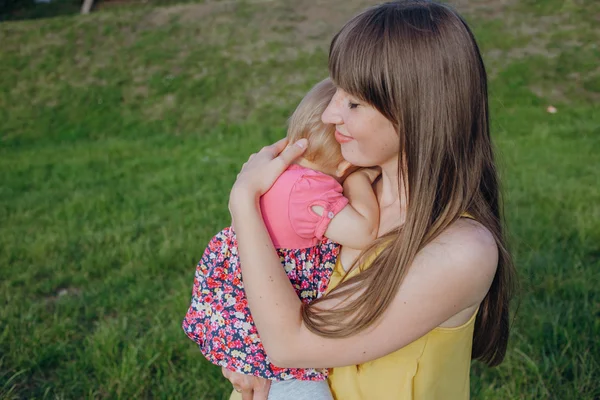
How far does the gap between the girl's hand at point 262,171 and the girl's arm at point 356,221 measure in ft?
0.44

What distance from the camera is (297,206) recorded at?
170 centimetres

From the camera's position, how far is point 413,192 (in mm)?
1568

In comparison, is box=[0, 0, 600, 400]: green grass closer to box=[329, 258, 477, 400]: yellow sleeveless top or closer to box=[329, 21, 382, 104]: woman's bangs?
box=[329, 258, 477, 400]: yellow sleeveless top

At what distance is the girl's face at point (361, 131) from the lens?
61.8 inches

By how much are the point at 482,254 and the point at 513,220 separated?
367 centimetres

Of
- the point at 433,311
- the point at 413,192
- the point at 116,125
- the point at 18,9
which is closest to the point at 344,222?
the point at 413,192

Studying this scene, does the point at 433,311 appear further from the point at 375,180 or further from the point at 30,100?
the point at 30,100

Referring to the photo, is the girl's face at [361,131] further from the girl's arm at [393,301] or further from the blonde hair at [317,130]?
the girl's arm at [393,301]

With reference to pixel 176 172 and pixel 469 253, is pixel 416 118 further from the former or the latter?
pixel 176 172

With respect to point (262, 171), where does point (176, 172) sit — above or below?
below

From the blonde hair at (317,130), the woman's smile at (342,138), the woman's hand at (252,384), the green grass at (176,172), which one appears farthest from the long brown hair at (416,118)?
the green grass at (176,172)

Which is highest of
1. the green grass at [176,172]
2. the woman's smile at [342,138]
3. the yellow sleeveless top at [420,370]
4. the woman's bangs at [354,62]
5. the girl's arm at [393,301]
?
the woman's bangs at [354,62]

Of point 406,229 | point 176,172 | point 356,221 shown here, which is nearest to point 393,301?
point 406,229

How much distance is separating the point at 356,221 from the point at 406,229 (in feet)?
0.61
